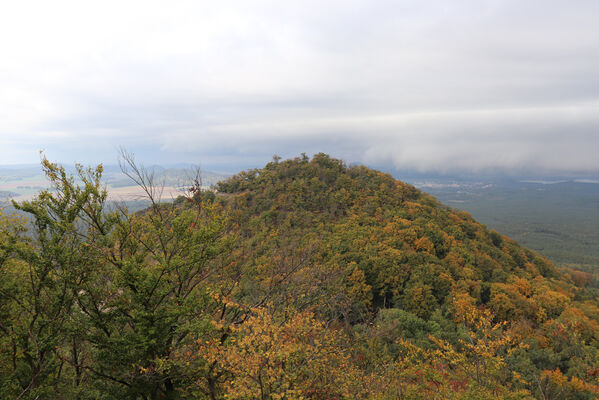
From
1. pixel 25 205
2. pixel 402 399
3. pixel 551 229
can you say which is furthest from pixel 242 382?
pixel 551 229

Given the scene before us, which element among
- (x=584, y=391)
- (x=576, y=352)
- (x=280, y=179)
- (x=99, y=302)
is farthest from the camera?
(x=280, y=179)

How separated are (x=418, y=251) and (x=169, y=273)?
34.5m

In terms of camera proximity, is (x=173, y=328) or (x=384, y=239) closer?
(x=173, y=328)

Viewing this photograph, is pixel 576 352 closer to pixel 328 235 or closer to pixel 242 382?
pixel 328 235

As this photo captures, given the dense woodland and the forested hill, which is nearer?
the dense woodland

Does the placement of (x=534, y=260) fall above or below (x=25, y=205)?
below

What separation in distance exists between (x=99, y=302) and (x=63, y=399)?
3106 millimetres

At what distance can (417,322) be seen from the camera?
88.5 feet

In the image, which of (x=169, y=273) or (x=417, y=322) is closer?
(x=169, y=273)

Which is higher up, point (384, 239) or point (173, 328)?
point (173, 328)

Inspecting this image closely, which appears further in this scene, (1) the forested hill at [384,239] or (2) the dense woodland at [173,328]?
(1) the forested hill at [384,239]

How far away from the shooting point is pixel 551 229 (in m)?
183

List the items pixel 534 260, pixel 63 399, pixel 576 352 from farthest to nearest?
pixel 534 260 → pixel 576 352 → pixel 63 399

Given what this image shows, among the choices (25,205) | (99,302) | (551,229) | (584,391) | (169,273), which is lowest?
(551,229)
